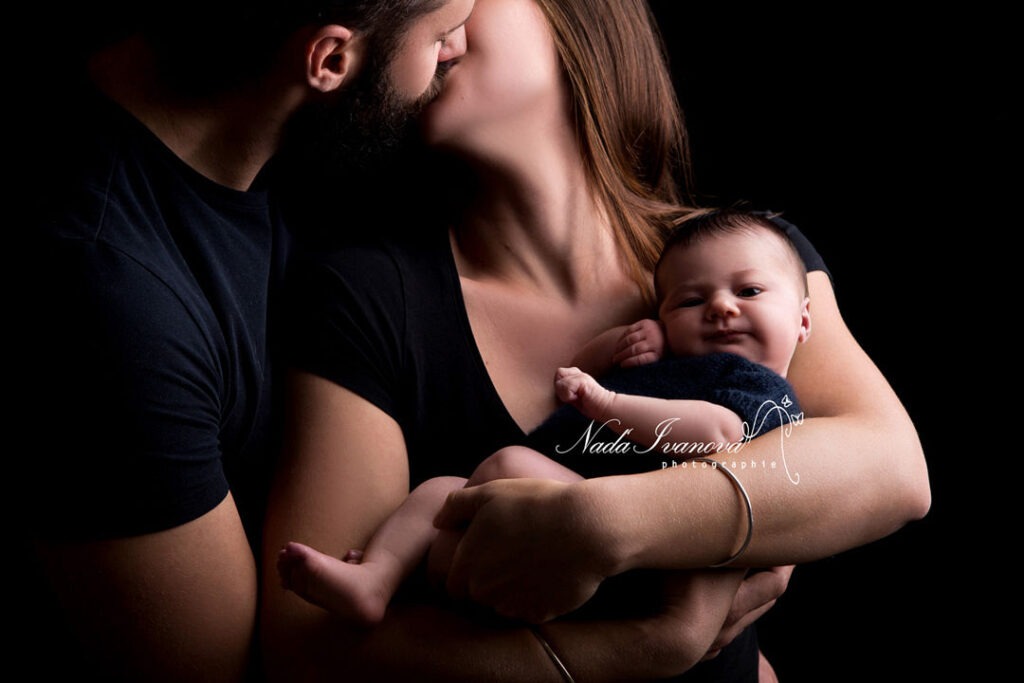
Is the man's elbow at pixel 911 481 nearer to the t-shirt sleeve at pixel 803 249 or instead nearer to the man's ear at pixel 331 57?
the t-shirt sleeve at pixel 803 249

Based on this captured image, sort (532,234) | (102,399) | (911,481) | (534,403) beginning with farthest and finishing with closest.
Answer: (532,234)
(534,403)
(911,481)
(102,399)

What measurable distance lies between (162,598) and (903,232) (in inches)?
63.7

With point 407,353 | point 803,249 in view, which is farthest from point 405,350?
point 803,249

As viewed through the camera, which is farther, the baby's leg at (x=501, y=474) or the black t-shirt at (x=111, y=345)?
the baby's leg at (x=501, y=474)

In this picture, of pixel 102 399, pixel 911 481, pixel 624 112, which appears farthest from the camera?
pixel 624 112

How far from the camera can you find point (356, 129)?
5.06 ft

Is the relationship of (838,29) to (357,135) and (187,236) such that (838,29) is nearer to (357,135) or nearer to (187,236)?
(357,135)

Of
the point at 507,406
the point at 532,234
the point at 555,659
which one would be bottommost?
the point at 555,659

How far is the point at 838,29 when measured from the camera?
2.06 meters

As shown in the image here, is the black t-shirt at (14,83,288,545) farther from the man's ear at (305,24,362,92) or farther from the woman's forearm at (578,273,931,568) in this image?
the woman's forearm at (578,273,931,568)

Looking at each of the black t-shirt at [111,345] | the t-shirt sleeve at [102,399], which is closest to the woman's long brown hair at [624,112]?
the black t-shirt at [111,345]

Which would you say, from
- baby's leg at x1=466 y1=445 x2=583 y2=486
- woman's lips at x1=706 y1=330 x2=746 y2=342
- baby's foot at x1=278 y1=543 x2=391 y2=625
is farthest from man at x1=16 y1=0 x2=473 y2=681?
woman's lips at x1=706 y1=330 x2=746 y2=342

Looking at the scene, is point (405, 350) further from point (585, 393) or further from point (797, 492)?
point (797, 492)

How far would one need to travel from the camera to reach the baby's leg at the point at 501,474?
1.29 meters
